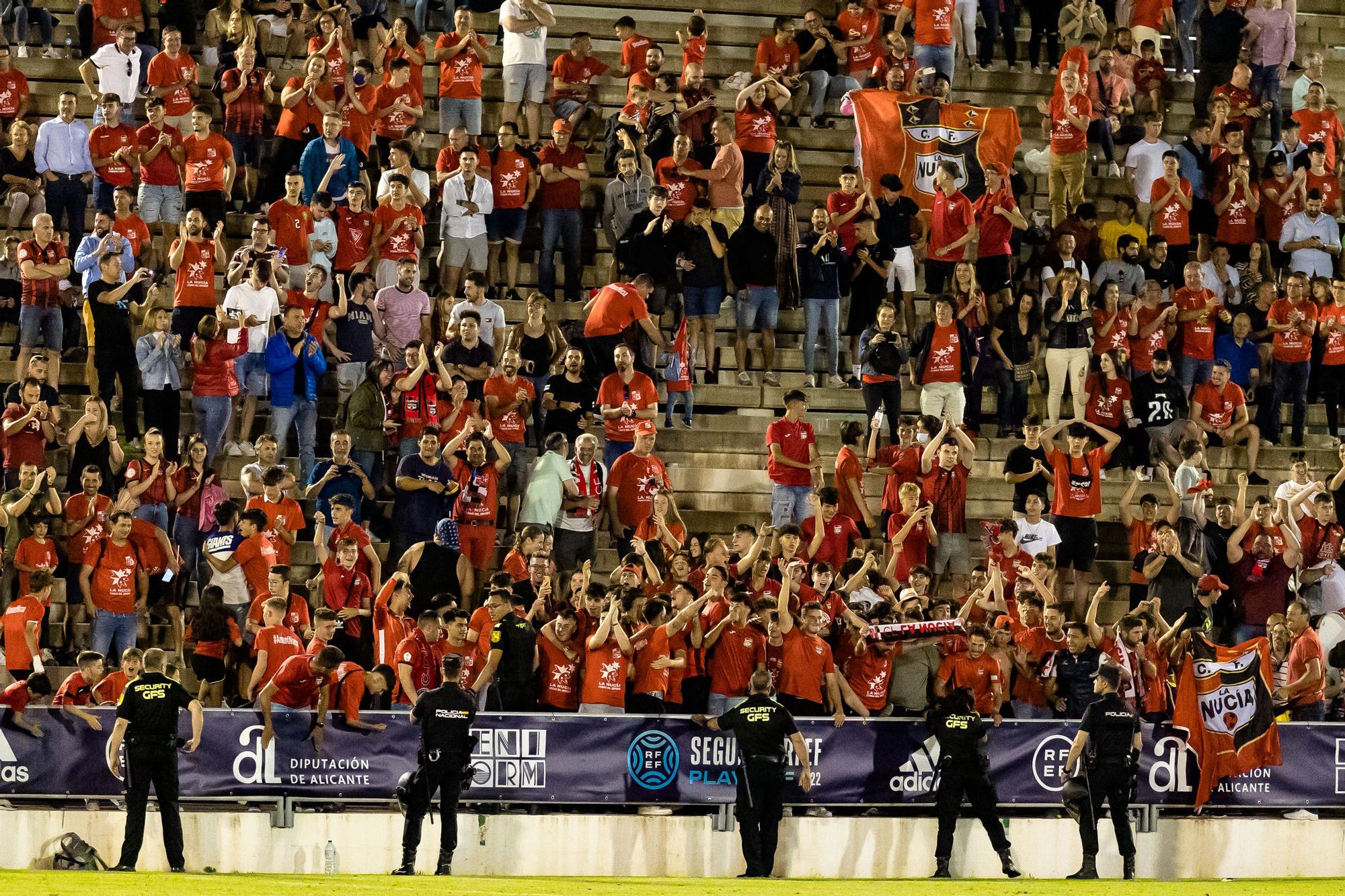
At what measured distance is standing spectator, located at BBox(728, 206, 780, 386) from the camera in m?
20.1

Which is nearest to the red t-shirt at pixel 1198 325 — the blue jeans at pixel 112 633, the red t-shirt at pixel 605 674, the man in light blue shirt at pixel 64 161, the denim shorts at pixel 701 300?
the denim shorts at pixel 701 300

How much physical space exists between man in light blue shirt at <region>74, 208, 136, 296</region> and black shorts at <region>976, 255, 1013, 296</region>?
790 centimetres

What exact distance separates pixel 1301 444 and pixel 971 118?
470 centimetres

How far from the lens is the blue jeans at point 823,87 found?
22906 mm

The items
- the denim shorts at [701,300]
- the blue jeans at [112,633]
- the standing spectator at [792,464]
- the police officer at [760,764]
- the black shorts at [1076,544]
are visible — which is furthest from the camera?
the denim shorts at [701,300]

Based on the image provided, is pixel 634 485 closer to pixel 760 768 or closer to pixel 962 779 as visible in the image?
pixel 760 768

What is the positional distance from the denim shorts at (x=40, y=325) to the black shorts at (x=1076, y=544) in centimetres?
893

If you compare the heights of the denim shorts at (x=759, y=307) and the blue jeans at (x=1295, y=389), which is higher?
the denim shorts at (x=759, y=307)

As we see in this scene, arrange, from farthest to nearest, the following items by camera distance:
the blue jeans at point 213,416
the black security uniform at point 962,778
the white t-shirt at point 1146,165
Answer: the white t-shirt at point 1146,165 → the blue jeans at point 213,416 → the black security uniform at point 962,778

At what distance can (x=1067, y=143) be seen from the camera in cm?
Answer: 2227

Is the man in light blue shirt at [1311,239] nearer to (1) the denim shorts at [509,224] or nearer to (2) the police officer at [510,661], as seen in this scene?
(1) the denim shorts at [509,224]

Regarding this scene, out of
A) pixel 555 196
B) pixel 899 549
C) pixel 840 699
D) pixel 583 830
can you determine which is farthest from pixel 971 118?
pixel 583 830

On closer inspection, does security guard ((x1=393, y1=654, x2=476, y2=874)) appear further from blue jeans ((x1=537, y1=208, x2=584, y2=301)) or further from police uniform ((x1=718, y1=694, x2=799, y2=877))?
blue jeans ((x1=537, y1=208, x2=584, y2=301))

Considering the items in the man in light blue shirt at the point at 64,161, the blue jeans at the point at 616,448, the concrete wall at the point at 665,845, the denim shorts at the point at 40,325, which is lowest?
the concrete wall at the point at 665,845
